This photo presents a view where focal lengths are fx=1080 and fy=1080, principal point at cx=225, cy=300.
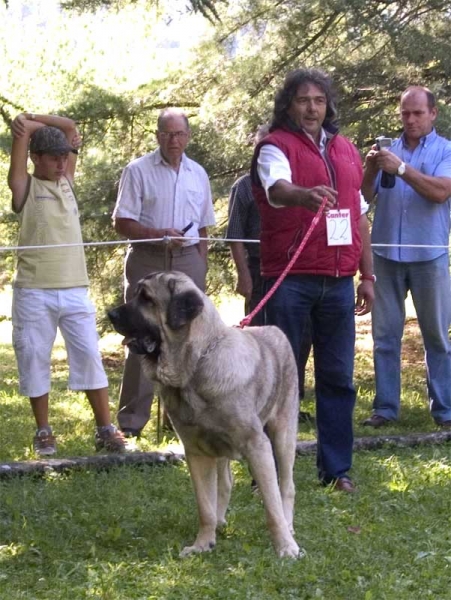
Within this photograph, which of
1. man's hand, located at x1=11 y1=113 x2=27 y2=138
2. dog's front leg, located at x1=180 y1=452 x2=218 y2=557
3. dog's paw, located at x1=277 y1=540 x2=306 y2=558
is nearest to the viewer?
dog's paw, located at x1=277 y1=540 x2=306 y2=558

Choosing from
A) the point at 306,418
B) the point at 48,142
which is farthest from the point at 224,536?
the point at 306,418

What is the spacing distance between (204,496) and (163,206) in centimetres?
286

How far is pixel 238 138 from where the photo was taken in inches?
389

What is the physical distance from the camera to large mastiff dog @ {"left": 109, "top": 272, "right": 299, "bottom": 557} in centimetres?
455

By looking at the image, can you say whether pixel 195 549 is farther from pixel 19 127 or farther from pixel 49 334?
pixel 19 127

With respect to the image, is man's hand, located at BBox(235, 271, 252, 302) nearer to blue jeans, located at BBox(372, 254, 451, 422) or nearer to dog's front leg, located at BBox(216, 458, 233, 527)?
blue jeans, located at BBox(372, 254, 451, 422)

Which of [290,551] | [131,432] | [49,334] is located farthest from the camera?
[131,432]

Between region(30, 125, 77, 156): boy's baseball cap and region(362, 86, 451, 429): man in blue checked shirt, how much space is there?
7.00 ft

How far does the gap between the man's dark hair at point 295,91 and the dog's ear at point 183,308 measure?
50.4 inches

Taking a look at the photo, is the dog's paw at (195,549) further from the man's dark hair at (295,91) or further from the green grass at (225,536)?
the man's dark hair at (295,91)

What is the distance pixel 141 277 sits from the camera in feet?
23.8

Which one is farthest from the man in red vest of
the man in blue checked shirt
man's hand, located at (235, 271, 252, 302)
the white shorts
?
man's hand, located at (235, 271, 252, 302)

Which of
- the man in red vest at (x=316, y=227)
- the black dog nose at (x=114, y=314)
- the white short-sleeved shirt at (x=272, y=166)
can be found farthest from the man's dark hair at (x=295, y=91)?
the black dog nose at (x=114, y=314)

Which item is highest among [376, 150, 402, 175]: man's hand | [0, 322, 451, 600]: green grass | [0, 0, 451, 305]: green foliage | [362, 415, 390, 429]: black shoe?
[0, 0, 451, 305]: green foliage
